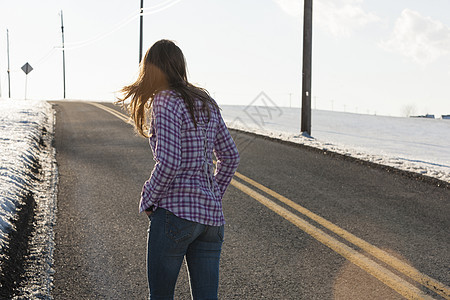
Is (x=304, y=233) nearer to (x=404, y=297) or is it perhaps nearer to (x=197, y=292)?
(x=404, y=297)

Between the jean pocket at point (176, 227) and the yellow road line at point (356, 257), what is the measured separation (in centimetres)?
263

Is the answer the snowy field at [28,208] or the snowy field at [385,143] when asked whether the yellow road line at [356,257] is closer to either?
the snowy field at [28,208]

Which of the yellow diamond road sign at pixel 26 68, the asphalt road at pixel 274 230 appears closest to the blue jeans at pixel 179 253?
the asphalt road at pixel 274 230

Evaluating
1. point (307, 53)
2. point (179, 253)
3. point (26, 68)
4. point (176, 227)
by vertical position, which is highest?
point (26, 68)

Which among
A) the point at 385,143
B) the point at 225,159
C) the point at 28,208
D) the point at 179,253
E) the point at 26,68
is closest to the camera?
the point at 179,253

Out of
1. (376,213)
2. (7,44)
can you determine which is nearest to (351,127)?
(376,213)

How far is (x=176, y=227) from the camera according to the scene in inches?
93.5

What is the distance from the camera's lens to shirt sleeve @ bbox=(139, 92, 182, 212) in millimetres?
2297

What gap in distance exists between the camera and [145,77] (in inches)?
97.8

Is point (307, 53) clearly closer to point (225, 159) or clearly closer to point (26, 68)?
point (225, 159)

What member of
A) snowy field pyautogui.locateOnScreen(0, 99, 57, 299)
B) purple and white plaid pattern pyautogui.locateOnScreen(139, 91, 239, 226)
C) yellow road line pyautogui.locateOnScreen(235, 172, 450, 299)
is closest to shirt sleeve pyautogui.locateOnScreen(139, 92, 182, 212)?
purple and white plaid pattern pyautogui.locateOnScreen(139, 91, 239, 226)

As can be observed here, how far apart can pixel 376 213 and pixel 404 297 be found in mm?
2796

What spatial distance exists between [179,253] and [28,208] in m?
4.77

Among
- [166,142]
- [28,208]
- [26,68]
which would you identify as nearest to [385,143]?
[28,208]
